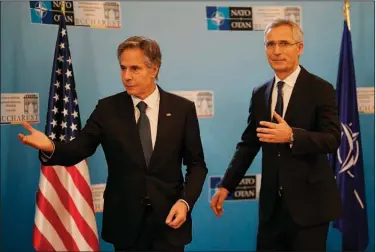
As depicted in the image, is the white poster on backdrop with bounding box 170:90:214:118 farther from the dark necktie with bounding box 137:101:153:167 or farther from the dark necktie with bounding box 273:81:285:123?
the dark necktie with bounding box 137:101:153:167

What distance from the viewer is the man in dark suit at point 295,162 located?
81.7 inches

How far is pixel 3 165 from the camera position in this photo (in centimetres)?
294

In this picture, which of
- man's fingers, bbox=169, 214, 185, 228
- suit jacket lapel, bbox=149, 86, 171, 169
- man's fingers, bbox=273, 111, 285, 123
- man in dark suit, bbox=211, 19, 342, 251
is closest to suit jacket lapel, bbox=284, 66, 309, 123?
man in dark suit, bbox=211, 19, 342, 251

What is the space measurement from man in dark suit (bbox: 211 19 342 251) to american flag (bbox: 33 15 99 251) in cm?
113

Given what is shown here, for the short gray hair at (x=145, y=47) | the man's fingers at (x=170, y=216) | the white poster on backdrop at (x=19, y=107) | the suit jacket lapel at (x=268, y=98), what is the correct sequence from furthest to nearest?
the white poster on backdrop at (x=19, y=107) → the suit jacket lapel at (x=268, y=98) → the short gray hair at (x=145, y=47) → the man's fingers at (x=170, y=216)

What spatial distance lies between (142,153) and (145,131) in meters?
0.10

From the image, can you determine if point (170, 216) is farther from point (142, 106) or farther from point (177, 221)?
point (142, 106)

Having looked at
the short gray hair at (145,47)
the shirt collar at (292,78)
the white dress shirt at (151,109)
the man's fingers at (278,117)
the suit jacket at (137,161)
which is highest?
the short gray hair at (145,47)

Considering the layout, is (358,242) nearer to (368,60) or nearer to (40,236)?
(368,60)

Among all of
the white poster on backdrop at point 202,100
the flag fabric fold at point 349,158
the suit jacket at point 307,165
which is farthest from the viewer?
the white poster on backdrop at point 202,100

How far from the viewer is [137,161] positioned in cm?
192

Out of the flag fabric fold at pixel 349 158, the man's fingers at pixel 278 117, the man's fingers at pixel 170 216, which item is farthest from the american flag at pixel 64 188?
the flag fabric fold at pixel 349 158

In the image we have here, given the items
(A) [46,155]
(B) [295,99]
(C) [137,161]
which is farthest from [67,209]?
(B) [295,99]

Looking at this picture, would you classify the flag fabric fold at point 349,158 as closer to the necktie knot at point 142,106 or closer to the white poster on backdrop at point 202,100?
the white poster on backdrop at point 202,100
